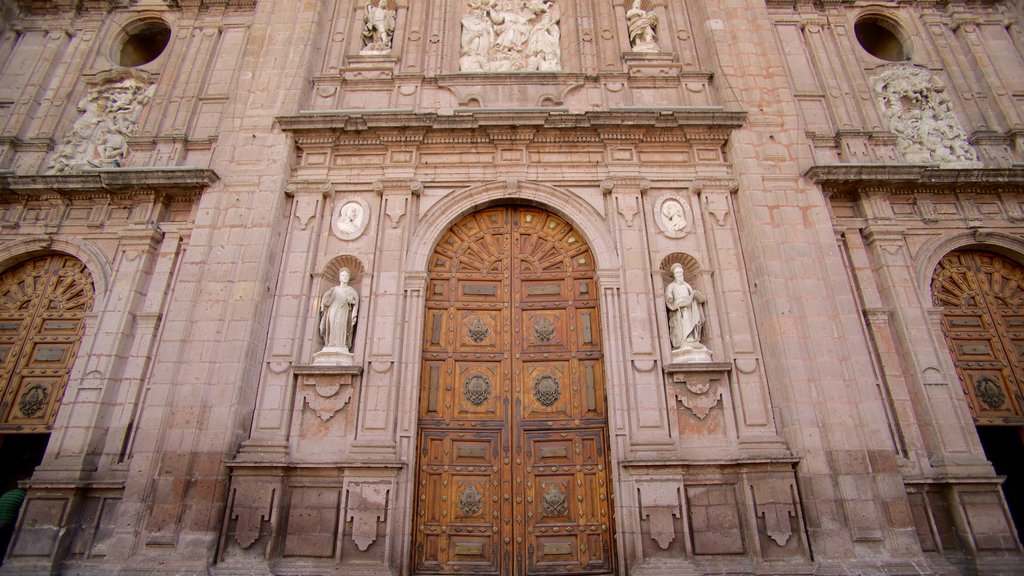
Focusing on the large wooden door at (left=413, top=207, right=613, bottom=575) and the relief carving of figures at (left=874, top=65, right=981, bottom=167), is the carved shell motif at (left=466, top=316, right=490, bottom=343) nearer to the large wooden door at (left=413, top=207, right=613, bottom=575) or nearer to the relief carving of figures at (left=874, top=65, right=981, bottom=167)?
the large wooden door at (left=413, top=207, right=613, bottom=575)

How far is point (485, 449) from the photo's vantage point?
886 cm

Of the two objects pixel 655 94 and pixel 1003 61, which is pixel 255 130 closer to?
pixel 655 94

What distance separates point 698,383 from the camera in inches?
347

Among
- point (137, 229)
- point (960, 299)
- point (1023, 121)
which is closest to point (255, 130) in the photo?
point (137, 229)

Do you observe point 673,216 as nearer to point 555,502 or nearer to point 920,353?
point 920,353

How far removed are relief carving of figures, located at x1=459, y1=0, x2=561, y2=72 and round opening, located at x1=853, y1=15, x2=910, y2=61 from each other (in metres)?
7.14

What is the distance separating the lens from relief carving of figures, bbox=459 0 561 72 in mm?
11773

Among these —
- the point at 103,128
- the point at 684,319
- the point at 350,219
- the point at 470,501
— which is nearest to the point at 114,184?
the point at 103,128

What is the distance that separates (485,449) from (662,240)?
4.82m

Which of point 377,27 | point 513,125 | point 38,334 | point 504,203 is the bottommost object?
point 38,334

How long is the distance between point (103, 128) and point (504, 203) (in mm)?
8772

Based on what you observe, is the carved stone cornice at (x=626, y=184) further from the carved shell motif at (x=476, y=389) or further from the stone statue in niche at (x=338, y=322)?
the stone statue in niche at (x=338, y=322)

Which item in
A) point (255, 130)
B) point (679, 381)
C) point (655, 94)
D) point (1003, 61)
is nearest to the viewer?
point (679, 381)

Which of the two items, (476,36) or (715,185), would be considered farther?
(476,36)
